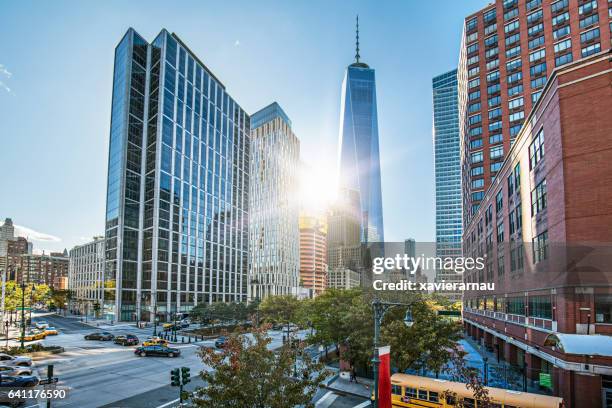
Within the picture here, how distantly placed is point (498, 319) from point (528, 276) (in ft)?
44.5

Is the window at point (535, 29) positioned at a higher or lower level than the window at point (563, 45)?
higher

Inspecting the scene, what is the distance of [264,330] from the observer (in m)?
15.5

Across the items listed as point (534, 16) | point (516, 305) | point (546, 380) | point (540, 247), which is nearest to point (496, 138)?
point (534, 16)

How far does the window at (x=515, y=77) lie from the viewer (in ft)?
236

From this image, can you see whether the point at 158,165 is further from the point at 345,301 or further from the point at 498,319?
the point at 498,319

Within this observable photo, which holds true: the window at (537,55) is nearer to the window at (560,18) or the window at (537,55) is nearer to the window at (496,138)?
the window at (560,18)

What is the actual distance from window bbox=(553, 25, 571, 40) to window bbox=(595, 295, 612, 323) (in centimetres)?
6245

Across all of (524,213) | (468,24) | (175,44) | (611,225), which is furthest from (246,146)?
(611,225)

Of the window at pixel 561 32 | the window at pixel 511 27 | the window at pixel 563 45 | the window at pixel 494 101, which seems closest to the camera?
the window at pixel 563 45

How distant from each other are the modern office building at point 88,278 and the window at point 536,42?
106097 millimetres

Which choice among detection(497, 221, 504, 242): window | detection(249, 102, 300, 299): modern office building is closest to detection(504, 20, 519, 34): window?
detection(497, 221, 504, 242): window

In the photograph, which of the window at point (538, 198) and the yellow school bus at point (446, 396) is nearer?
the yellow school bus at point (446, 396)

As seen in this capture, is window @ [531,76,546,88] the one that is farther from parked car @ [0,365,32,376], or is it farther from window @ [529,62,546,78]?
parked car @ [0,365,32,376]

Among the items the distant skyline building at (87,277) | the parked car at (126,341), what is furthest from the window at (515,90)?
the distant skyline building at (87,277)
